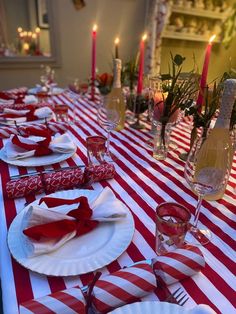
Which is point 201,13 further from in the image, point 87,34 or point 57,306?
point 57,306

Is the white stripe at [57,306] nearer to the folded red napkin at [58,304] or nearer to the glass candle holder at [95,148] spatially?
the folded red napkin at [58,304]

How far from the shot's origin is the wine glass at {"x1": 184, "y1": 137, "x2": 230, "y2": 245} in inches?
22.6

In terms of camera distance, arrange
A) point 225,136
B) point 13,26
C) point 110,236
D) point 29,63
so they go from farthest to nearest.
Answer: point 29,63 → point 13,26 → point 225,136 → point 110,236

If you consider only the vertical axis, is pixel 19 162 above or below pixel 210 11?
below

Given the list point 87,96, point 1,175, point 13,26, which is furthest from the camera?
point 13,26

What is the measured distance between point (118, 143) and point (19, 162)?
39 centimetres

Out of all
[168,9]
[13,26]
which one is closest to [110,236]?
[13,26]

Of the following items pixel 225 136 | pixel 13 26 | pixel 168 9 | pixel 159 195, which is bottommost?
pixel 159 195

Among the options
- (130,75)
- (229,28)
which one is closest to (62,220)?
(130,75)

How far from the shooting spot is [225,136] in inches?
24.7

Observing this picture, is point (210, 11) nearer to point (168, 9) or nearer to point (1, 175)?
point (168, 9)

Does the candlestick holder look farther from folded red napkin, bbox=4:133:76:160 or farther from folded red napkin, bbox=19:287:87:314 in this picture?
folded red napkin, bbox=19:287:87:314

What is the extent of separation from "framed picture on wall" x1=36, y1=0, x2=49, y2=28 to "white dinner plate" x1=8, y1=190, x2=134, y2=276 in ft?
8.23

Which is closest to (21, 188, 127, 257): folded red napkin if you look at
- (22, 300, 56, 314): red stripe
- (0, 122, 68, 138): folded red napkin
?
(22, 300, 56, 314): red stripe
